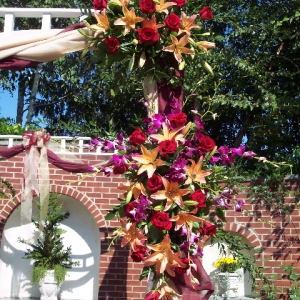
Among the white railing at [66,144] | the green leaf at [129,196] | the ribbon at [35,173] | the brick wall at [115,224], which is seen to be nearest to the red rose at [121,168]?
the green leaf at [129,196]

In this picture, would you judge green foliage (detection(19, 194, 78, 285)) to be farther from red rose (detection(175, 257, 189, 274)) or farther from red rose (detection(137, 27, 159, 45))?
red rose (detection(137, 27, 159, 45))

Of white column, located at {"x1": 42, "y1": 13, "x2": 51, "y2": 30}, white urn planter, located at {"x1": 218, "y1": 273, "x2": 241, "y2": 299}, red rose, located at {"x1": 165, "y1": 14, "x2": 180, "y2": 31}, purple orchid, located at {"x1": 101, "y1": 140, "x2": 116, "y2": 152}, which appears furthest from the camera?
white urn planter, located at {"x1": 218, "y1": 273, "x2": 241, "y2": 299}

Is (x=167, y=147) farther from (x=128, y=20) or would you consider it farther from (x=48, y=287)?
(x=48, y=287)

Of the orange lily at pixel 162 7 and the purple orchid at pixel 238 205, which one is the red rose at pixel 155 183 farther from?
the orange lily at pixel 162 7

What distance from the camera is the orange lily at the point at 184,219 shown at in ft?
7.29

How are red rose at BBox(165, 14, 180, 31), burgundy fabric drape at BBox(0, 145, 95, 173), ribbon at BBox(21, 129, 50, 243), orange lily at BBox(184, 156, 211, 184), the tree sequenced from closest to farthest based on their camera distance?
1. orange lily at BBox(184, 156, 211, 184)
2. red rose at BBox(165, 14, 180, 31)
3. ribbon at BBox(21, 129, 50, 243)
4. burgundy fabric drape at BBox(0, 145, 95, 173)
5. the tree

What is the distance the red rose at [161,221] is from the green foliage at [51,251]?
2.79 m

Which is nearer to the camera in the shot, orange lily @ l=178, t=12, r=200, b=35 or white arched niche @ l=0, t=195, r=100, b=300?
orange lily @ l=178, t=12, r=200, b=35

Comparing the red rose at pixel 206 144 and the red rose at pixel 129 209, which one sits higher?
the red rose at pixel 206 144

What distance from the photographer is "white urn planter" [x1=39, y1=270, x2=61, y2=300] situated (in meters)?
4.74

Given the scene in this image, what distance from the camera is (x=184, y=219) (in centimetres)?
223

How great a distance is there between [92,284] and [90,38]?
10.2ft

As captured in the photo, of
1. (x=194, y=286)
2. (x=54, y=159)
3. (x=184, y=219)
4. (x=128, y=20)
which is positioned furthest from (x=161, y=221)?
(x=54, y=159)

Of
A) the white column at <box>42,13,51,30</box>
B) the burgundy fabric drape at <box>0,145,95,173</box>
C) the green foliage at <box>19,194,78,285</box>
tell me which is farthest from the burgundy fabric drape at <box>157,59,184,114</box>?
the green foliage at <box>19,194,78,285</box>
